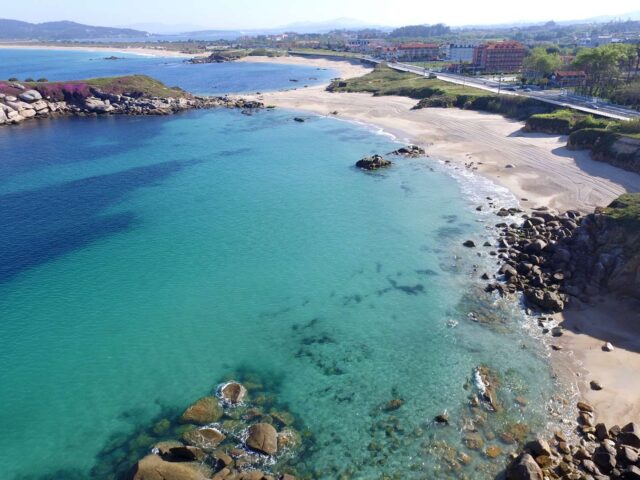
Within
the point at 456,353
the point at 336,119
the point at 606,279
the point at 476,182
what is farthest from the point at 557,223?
the point at 336,119

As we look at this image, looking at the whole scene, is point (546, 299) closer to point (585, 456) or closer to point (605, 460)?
point (585, 456)

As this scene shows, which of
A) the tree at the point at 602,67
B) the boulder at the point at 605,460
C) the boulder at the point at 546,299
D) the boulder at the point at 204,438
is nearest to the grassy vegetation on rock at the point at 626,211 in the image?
the boulder at the point at 546,299

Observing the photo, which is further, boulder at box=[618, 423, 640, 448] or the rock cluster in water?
the rock cluster in water

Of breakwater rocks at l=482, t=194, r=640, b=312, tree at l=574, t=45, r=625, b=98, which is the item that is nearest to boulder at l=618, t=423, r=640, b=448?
breakwater rocks at l=482, t=194, r=640, b=312

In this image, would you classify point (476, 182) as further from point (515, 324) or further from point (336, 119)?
point (336, 119)

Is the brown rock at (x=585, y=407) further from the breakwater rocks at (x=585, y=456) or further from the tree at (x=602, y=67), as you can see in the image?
the tree at (x=602, y=67)

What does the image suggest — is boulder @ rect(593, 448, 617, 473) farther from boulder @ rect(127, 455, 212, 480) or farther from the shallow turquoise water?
boulder @ rect(127, 455, 212, 480)

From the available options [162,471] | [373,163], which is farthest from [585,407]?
[373,163]

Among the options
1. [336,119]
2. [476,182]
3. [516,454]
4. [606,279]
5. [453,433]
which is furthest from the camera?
[336,119]
